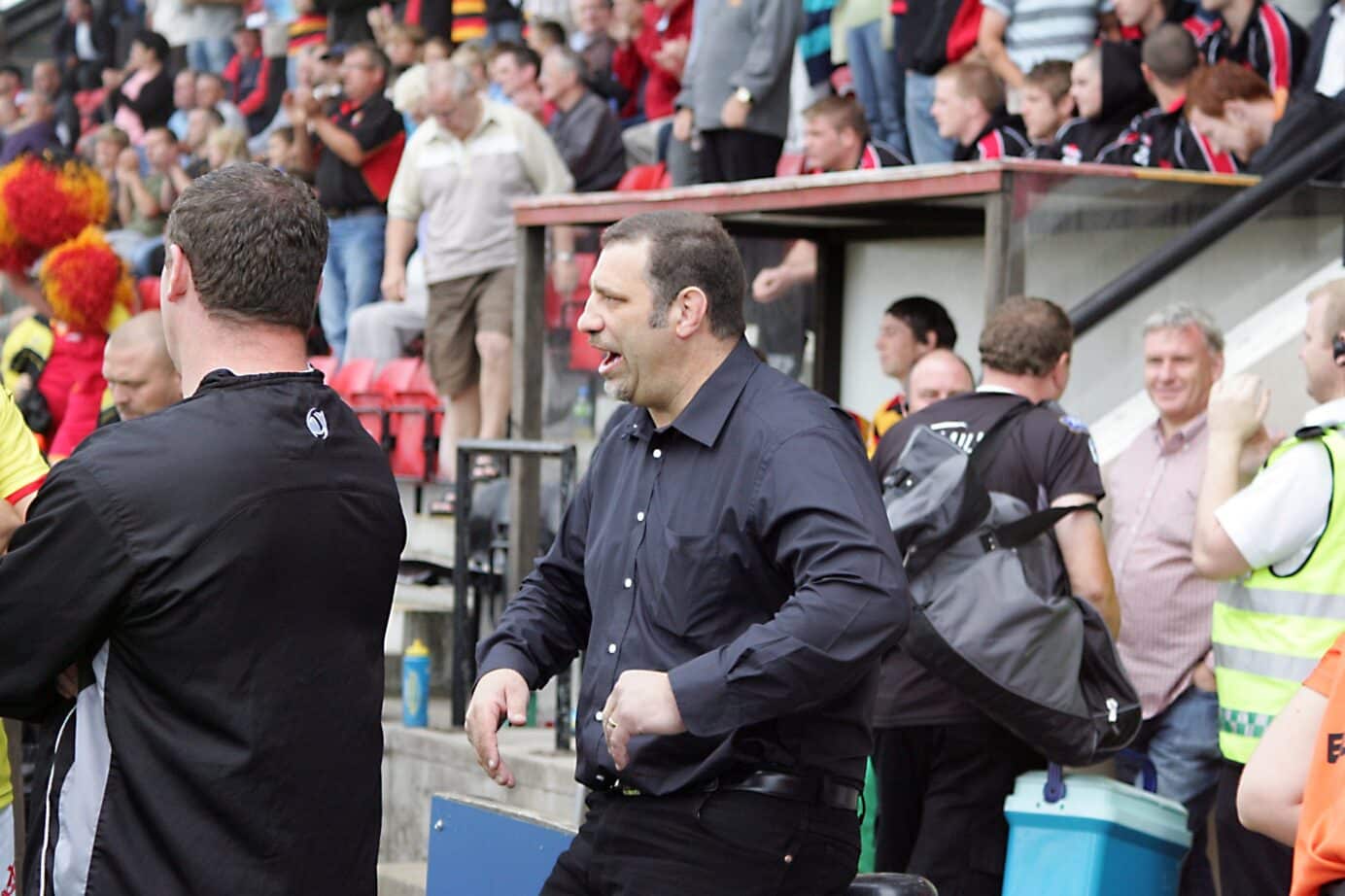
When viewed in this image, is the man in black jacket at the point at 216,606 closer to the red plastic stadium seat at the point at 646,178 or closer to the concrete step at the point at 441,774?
the concrete step at the point at 441,774

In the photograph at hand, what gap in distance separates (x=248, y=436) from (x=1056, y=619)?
2692 millimetres

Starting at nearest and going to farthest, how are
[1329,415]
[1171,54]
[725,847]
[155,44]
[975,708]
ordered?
[725,847]
[1329,415]
[975,708]
[1171,54]
[155,44]

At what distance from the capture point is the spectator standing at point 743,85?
9.90 metres

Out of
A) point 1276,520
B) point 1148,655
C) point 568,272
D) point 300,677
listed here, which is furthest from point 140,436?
point 568,272

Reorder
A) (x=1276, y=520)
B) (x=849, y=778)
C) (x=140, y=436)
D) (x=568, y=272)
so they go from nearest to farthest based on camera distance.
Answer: (x=140, y=436)
(x=849, y=778)
(x=1276, y=520)
(x=568, y=272)

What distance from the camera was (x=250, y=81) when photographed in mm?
16562

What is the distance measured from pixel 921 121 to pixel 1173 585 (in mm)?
4712

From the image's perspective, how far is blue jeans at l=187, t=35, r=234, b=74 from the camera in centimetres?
1750

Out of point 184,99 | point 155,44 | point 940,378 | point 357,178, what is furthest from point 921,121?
point 155,44

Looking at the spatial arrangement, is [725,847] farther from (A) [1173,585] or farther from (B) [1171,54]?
Result: (B) [1171,54]

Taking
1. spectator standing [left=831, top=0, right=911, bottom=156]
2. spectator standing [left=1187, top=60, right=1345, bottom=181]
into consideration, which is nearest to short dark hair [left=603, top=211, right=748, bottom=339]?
spectator standing [left=1187, top=60, right=1345, bottom=181]

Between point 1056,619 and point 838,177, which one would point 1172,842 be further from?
point 838,177

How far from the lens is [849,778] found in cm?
339

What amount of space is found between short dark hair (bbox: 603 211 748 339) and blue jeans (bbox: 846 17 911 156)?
6.63 metres
